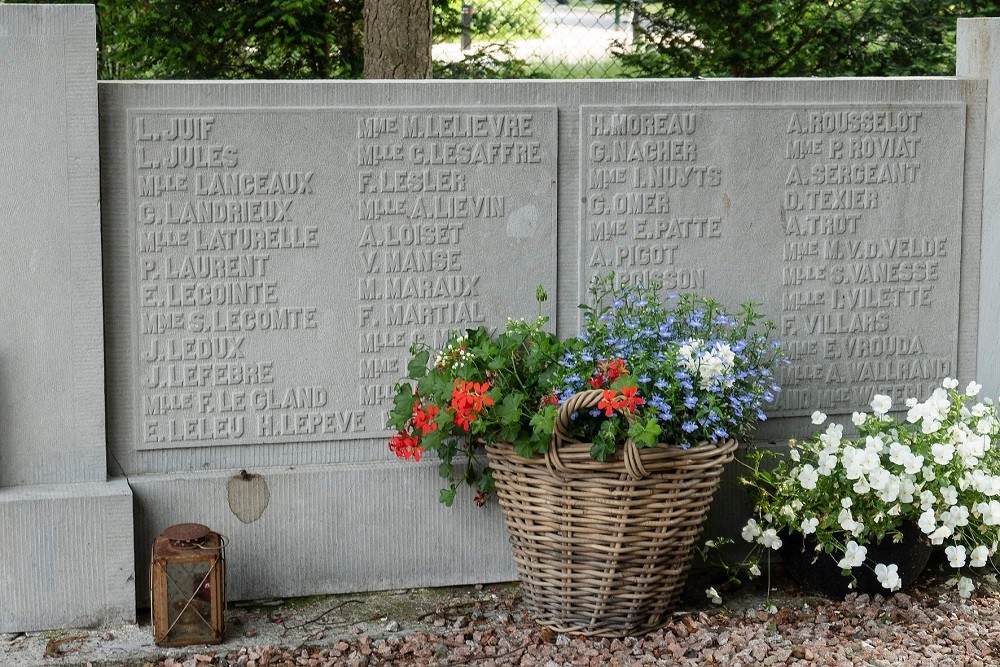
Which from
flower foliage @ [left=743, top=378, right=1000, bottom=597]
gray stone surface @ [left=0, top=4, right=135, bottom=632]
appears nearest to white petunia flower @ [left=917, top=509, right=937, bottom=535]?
flower foliage @ [left=743, top=378, right=1000, bottom=597]

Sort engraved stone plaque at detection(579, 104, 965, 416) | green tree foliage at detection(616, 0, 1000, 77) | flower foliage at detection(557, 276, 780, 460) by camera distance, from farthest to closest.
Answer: green tree foliage at detection(616, 0, 1000, 77)
engraved stone plaque at detection(579, 104, 965, 416)
flower foliage at detection(557, 276, 780, 460)

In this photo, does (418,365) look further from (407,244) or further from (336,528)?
(336,528)

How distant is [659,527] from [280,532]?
4.16ft

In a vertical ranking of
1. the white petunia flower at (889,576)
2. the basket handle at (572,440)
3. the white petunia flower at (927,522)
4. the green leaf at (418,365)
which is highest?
the green leaf at (418,365)

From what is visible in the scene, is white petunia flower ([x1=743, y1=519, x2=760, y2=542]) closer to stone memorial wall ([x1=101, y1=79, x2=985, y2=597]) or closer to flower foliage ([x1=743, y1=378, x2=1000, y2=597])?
flower foliage ([x1=743, y1=378, x2=1000, y2=597])

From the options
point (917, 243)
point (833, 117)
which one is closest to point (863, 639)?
point (917, 243)

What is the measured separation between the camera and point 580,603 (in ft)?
12.0

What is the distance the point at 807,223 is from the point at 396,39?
2.73 meters

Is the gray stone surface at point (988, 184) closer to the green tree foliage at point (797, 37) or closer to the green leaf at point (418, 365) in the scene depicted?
the green leaf at point (418, 365)

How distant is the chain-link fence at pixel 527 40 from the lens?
7906 mm

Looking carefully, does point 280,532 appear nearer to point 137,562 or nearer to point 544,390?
point 137,562

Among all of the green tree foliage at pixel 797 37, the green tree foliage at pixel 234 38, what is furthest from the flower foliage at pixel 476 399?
the green tree foliage at pixel 797 37

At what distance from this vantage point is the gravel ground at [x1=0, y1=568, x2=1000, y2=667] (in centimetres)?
355

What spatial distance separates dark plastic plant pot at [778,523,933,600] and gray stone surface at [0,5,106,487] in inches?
89.7
